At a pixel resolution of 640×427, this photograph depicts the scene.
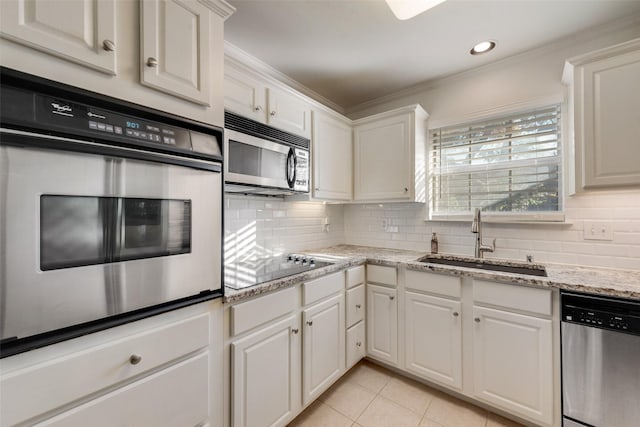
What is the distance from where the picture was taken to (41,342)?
2.44 feet

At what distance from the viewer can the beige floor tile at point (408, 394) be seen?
186cm

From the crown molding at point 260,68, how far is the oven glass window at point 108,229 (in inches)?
38.9

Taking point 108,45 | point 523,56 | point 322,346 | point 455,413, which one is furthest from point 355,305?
point 523,56

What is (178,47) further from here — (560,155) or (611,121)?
(560,155)

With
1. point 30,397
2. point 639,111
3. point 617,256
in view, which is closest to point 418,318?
point 617,256

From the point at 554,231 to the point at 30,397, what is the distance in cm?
289

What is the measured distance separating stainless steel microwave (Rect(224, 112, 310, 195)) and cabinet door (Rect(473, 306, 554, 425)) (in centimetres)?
156

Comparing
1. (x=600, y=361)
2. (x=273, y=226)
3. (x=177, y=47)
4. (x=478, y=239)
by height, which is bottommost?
(x=600, y=361)

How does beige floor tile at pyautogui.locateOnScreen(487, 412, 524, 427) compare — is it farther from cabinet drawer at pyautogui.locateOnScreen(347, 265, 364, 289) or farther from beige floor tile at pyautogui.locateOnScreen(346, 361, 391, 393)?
cabinet drawer at pyautogui.locateOnScreen(347, 265, 364, 289)

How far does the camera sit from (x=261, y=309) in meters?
1.40

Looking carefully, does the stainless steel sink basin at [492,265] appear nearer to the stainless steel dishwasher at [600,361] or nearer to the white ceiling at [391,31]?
the stainless steel dishwasher at [600,361]

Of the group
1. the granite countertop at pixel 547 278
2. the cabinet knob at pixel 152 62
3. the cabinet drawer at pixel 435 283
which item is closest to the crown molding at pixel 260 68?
the cabinet knob at pixel 152 62

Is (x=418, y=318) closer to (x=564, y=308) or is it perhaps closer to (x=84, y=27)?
(x=564, y=308)

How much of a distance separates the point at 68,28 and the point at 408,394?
2.67 metres
